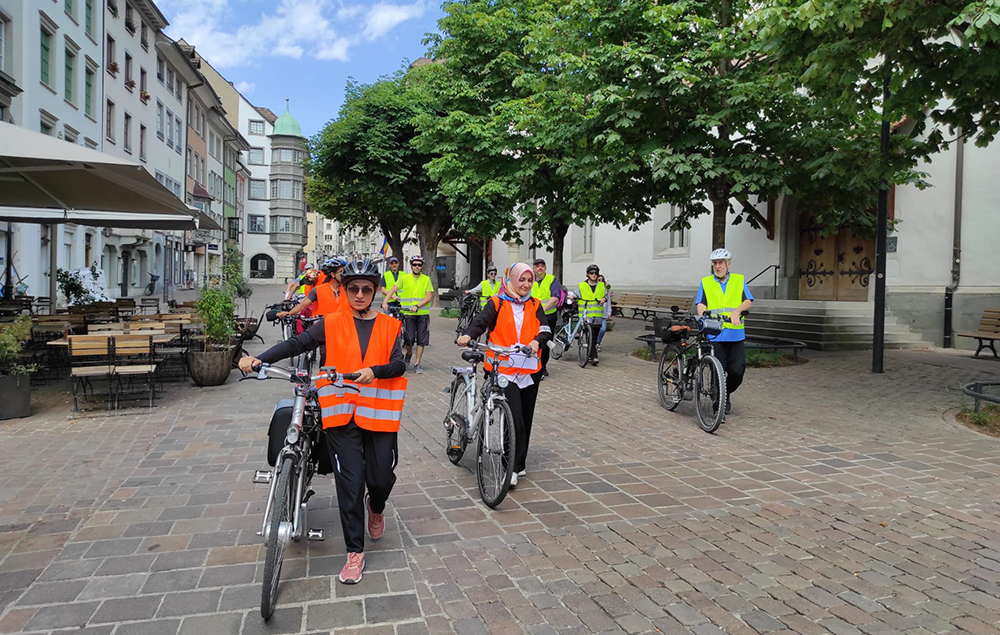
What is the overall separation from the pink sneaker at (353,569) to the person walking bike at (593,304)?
9.19 metres

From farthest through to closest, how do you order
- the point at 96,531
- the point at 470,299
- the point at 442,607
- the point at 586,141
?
the point at 470,299
the point at 586,141
the point at 96,531
the point at 442,607

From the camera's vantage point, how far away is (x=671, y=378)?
881 cm

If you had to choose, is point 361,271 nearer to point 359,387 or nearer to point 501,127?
point 359,387

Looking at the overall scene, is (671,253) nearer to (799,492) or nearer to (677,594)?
(799,492)

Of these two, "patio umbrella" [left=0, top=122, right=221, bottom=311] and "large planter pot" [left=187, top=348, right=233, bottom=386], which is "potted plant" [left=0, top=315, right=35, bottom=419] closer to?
"patio umbrella" [left=0, top=122, right=221, bottom=311]

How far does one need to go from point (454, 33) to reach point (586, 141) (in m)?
8.86

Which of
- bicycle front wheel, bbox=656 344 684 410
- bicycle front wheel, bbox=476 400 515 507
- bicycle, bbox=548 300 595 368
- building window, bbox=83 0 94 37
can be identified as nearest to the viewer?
bicycle front wheel, bbox=476 400 515 507

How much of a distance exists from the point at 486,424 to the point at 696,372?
142 inches

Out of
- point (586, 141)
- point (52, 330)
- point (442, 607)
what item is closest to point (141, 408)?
point (52, 330)

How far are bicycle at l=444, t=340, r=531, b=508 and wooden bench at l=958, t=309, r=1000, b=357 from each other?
1115cm

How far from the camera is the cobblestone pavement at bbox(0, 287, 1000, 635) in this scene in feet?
11.3

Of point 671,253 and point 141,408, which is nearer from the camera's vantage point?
point 141,408

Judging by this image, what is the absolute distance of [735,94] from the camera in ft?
35.8

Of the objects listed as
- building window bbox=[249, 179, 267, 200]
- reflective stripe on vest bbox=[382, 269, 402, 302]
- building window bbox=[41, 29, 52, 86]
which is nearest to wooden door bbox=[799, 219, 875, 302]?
reflective stripe on vest bbox=[382, 269, 402, 302]
